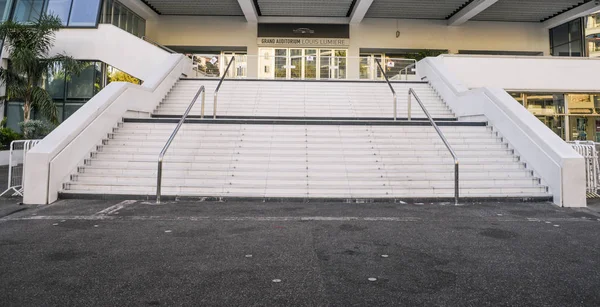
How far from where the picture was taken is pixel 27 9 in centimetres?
1831

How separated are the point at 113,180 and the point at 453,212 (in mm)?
6220

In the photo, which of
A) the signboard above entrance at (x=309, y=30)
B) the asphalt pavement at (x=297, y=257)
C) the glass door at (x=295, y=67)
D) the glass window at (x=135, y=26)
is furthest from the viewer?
the signboard above entrance at (x=309, y=30)

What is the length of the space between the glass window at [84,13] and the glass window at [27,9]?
216 cm

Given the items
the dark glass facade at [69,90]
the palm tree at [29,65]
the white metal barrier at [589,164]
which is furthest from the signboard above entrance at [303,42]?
the white metal barrier at [589,164]

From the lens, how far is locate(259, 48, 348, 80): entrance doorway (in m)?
18.8

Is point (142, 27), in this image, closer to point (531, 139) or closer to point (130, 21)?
point (130, 21)

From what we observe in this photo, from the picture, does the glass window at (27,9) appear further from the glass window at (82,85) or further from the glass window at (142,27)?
the glass window at (142,27)

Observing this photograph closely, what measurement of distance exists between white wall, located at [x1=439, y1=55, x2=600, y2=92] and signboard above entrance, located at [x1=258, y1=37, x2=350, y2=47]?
30.2ft

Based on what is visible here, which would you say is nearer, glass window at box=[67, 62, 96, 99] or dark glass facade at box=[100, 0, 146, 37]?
glass window at box=[67, 62, 96, 99]

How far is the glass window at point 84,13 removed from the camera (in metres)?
17.3

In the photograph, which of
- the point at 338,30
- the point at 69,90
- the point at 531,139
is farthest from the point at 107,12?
the point at 531,139

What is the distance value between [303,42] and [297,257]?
20.9 meters

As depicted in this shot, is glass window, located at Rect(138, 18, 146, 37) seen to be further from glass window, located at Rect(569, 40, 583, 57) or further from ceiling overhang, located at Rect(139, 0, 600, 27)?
glass window, located at Rect(569, 40, 583, 57)

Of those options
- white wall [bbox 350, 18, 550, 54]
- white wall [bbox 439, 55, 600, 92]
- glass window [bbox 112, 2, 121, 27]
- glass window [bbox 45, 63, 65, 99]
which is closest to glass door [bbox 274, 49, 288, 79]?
white wall [bbox 350, 18, 550, 54]
